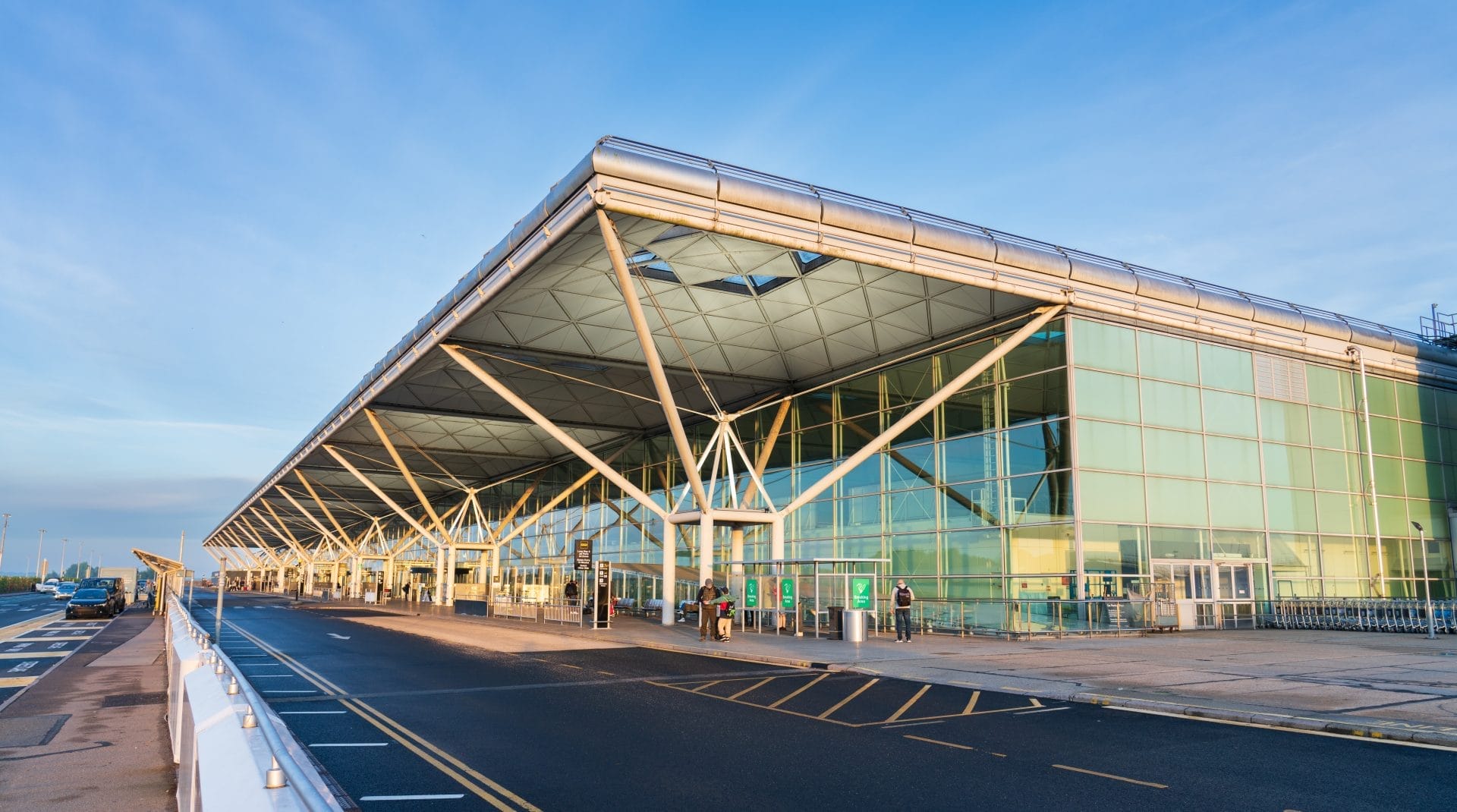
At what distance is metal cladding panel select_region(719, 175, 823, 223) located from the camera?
22.9 m

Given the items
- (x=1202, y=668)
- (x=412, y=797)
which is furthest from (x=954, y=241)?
(x=412, y=797)

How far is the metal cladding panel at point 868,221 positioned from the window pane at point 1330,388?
728 inches

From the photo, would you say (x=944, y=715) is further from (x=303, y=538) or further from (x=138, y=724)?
Answer: (x=303, y=538)

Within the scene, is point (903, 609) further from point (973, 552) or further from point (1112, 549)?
point (1112, 549)

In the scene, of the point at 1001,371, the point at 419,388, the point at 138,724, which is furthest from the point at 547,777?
the point at 419,388

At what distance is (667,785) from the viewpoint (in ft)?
27.0

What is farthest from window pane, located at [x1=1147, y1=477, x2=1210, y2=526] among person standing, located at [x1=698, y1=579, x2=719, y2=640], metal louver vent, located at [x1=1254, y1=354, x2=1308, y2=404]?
person standing, located at [x1=698, y1=579, x2=719, y2=640]

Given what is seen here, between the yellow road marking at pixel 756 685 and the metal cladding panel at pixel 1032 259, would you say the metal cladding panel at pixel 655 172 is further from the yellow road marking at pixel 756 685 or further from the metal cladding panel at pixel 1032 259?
the yellow road marking at pixel 756 685

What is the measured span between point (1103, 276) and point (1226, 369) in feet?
22.9

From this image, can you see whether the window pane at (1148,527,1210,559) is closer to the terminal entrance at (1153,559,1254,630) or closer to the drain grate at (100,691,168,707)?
the terminal entrance at (1153,559,1254,630)

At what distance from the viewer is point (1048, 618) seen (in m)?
27.7

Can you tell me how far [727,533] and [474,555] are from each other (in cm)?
4292

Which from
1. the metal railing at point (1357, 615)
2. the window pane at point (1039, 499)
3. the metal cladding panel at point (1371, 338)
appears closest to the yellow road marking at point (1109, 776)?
the window pane at point (1039, 499)

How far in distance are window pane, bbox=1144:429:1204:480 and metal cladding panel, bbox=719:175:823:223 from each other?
1356cm
